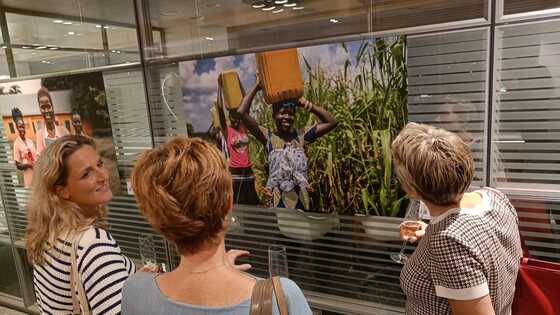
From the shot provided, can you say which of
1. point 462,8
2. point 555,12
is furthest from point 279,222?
point 555,12

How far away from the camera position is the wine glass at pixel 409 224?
5.13 ft

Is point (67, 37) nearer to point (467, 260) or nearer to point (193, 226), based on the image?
point (193, 226)

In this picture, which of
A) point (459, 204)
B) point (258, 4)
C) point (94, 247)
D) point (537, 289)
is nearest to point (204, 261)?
point (94, 247)

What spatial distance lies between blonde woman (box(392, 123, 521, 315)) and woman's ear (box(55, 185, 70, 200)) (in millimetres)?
1222

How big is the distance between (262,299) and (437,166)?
26.0 inches

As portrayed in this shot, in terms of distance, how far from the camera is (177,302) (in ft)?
2.95

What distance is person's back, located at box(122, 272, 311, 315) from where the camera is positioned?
0.86 metres

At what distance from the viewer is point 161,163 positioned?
888 mm

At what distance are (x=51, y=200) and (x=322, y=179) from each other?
137cm

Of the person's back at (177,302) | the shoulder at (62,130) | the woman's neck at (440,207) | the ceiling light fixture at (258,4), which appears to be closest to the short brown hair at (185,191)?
the person's back at (177,302)

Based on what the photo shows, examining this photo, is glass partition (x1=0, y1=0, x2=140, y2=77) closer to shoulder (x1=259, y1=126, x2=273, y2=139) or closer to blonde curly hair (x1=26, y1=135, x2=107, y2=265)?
shoulder (x1=259, y1=126, x2=273, y2=139)

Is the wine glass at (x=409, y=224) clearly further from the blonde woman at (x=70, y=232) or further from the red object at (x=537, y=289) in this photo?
the blonde woman at (x=70, y=232)

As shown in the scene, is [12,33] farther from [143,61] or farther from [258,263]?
[258,263]

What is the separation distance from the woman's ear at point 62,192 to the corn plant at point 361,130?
4.12ft
